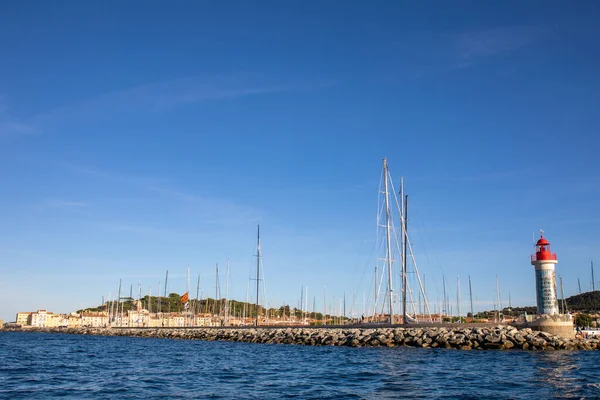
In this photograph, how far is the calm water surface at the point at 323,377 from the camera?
19.7 meters

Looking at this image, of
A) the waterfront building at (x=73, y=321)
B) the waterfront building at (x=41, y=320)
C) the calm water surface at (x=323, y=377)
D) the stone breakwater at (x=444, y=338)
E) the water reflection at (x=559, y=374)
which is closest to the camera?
the calm water surface at (x=323, y=377)

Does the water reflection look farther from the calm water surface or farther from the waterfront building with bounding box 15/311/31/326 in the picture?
the waterfront building with bounding box 15/311/31/326

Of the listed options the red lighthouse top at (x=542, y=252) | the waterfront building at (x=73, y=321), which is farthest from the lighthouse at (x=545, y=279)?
the waterfront building at (x=73, y=321)

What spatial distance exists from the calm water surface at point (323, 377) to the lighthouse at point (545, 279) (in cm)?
903

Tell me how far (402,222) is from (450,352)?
17646 mm

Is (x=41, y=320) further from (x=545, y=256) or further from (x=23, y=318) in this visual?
(x=545, y=256)

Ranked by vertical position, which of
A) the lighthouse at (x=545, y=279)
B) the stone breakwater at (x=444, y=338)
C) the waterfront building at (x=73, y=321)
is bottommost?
the waterfront building at (x=73, y=321)

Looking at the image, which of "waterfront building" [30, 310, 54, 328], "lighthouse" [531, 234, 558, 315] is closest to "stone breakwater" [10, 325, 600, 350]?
"lighthouse" [531, 234, 558, 315]

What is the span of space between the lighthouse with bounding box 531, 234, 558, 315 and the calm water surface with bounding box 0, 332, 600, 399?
9033 millimetres

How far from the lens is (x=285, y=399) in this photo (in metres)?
18.5

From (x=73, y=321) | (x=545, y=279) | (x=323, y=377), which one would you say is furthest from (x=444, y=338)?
(x=73, y=321)

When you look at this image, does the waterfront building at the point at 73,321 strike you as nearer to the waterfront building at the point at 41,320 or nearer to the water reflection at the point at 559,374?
the waterfront building at the point at 41,320

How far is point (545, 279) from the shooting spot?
44375 millimetres

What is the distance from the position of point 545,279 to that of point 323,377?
91.8ft
